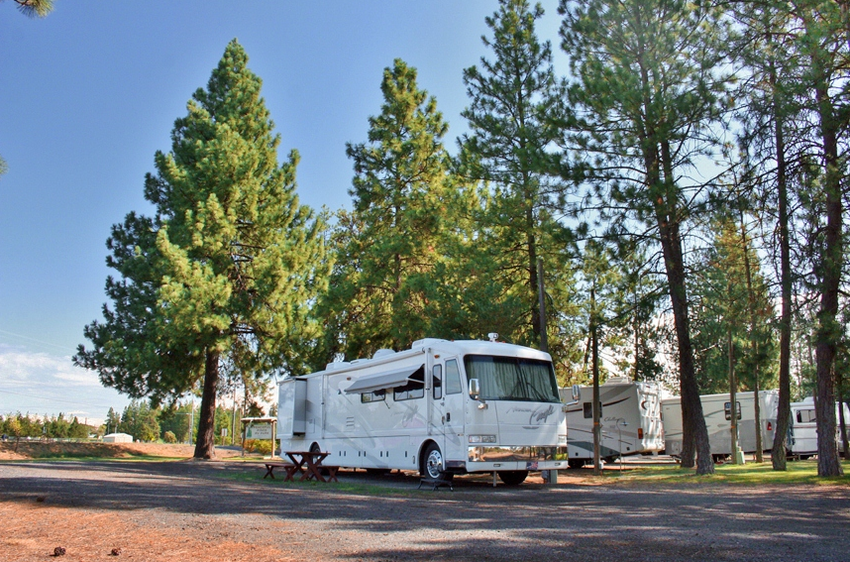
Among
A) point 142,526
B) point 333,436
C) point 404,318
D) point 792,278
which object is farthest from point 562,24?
point 142,526

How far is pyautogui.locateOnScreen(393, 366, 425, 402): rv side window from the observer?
1473cm

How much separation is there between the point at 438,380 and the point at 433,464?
1.78 metres

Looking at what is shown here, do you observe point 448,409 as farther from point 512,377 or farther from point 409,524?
point 409,524

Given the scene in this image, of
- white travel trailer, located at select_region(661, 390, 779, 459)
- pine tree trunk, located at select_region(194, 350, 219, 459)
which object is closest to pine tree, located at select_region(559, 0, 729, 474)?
white travel trailer, located at select_region(661, 390, 779, 459)

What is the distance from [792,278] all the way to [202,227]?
1927 centimetres

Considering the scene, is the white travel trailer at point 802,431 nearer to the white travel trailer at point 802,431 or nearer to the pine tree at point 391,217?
the white travel trailer at point 802,431

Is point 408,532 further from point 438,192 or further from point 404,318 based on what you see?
point 438,192

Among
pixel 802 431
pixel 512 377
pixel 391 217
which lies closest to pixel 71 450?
pixel 391 217

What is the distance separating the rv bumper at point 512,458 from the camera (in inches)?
511

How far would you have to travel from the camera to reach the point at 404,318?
24.4 m

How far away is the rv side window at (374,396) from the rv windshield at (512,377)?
11.3 feet

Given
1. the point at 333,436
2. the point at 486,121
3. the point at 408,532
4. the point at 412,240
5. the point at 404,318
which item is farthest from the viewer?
the point at 412,240

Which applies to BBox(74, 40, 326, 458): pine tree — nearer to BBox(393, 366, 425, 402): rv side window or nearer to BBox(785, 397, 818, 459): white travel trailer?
BBox(393, 366, 425, 402): rv side window

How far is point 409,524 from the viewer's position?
298 inches
